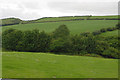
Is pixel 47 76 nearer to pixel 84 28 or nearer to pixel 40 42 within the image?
pixel 40 42

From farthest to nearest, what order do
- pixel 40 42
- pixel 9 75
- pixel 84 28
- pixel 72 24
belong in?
pixel 72 24 < pixel 84 28 < pixel 40 42 < pixel 9 75

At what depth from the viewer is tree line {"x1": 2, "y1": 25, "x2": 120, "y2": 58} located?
68438 millimetres

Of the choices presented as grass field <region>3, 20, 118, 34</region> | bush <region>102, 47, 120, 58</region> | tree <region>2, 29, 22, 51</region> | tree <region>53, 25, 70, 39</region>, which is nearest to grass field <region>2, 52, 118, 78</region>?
bush <region>102, 47, 120, 58</region>

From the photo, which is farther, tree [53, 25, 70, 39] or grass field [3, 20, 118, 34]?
grass field [3, 20, 118, 34]

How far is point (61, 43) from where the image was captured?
2721 inches

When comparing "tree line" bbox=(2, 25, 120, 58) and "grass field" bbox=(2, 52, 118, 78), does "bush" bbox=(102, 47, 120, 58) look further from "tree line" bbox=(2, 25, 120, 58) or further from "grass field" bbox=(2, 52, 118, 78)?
"grass field" bbox=(2, 52, 118, 78)

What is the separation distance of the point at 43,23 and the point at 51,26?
34.7 ft

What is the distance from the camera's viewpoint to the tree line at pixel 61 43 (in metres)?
68.4

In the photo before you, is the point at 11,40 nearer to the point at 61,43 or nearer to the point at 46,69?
the point at 61,43

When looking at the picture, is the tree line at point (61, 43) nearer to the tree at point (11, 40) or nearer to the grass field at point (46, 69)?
the tree at point (11, 40)

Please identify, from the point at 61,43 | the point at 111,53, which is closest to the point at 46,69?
the point at 61,43

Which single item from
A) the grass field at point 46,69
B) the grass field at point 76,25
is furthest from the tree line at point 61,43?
the grass field at point 46,69

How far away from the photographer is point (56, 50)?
2731 inches

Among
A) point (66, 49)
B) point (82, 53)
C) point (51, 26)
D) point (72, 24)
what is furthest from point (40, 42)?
→ point (72, 24)
